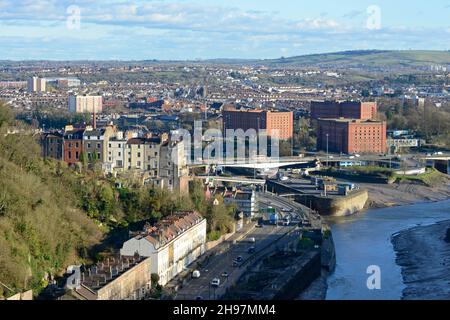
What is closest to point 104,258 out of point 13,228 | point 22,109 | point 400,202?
point 13,228

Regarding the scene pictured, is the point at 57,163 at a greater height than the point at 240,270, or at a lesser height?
greater

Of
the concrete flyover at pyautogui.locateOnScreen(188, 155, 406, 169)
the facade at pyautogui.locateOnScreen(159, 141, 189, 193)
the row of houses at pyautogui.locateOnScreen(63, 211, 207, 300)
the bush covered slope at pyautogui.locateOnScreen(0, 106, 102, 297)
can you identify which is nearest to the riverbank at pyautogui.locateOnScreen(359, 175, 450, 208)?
the concrete flyover at pyautogui.locateOnScreen(188, 155, 406, 169)

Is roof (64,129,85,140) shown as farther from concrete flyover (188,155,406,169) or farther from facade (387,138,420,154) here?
facade (387,138,420,154)

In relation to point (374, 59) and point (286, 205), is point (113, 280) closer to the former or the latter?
point (286, 205)

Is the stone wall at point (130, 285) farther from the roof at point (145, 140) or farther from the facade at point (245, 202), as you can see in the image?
the roof at point (145, 140)

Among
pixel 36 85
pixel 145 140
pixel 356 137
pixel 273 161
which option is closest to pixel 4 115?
pixel 145 140

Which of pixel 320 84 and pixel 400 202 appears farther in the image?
pixel 320 84
